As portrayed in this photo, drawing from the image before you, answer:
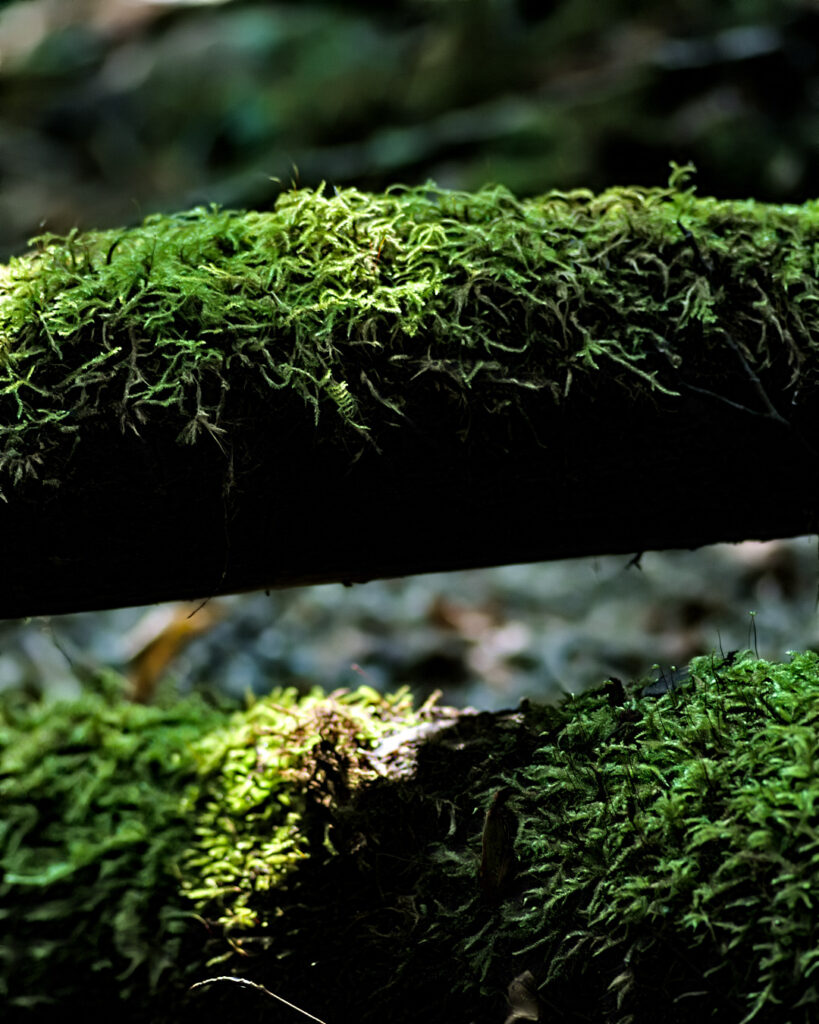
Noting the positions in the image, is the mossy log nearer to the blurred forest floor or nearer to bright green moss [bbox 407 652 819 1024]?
bright green moss [bbox 407 652 819 1024]

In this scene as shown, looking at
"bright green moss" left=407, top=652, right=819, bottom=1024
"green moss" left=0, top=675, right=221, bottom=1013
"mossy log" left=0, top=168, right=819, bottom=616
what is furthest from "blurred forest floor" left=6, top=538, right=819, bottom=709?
"bright green moss" left=407, top=652, right=819, bottom=1024

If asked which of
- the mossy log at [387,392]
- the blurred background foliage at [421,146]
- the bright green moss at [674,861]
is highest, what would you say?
the blurred background foliage at [421,146]

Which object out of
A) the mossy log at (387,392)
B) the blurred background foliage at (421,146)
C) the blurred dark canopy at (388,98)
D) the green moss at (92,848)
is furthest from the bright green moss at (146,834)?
the blurred dark canopy at (388,98)

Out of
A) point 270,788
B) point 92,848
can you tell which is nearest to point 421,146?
point 270,788

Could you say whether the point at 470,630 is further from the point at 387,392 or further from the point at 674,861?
the point at 674,861

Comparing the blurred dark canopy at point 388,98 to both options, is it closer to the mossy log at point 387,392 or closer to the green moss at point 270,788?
the mossy log at point 387,392

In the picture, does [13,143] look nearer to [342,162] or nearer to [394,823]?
[342,162]

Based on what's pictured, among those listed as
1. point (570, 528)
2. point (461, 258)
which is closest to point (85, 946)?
point (570, 528)
